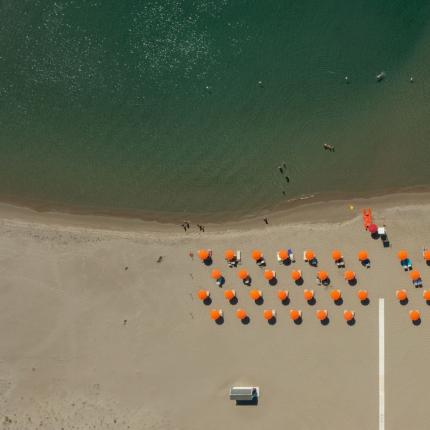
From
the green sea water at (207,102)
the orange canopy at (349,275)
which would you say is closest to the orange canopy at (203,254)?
the green sea water at (207,102)

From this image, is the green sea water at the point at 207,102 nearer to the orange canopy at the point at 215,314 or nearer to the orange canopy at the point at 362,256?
the orange canopy at the point at 362,256

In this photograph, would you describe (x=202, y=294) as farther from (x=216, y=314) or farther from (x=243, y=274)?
(x=243, y=274)

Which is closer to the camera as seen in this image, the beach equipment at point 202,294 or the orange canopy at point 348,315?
the orange canopy at point 348,315

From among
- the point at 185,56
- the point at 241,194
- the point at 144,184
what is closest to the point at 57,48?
the point at 185,56

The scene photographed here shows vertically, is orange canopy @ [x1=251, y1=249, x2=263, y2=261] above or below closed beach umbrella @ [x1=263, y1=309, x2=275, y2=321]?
above

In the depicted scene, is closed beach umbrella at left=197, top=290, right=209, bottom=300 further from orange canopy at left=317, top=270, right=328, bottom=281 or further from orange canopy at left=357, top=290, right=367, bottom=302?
orange canopy at left=357, top=290, right=367, bottom=302

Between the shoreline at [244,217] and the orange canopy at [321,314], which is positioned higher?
the shoreline at [244,217]

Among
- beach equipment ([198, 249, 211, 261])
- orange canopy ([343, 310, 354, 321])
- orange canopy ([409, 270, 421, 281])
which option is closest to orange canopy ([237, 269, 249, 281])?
beach equipment ([198, 249, 211, 261])
